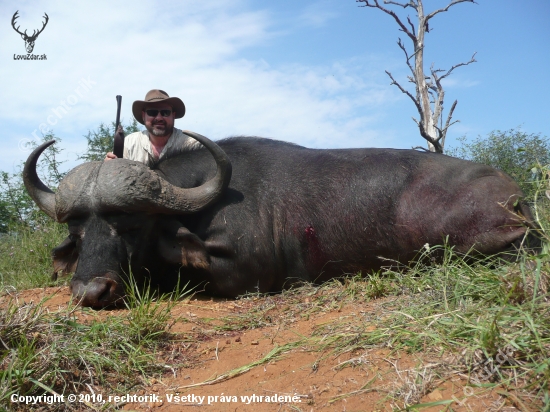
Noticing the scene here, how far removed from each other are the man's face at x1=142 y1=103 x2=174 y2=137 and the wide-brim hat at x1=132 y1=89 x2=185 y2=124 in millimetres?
75

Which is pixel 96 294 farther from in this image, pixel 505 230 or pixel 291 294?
pixel 505 230

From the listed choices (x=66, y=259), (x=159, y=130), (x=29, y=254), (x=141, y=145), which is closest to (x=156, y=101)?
(x=159, y=130)

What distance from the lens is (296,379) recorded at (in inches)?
92.7

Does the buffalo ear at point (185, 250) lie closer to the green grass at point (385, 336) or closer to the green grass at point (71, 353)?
the green grass at point (385, 336)

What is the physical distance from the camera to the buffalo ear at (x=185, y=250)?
437cm

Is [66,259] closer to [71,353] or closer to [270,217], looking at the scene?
[270,217]

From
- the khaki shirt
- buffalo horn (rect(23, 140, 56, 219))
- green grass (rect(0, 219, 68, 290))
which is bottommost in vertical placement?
green grass (rect(0, 219, 68, 290))

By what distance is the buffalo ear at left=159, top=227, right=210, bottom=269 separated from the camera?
4.37 metres

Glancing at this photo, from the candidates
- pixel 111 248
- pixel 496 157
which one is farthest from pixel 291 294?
pixel 496 157

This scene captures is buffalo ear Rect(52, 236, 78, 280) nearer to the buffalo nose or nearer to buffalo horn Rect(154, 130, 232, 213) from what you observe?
the buffalo nose

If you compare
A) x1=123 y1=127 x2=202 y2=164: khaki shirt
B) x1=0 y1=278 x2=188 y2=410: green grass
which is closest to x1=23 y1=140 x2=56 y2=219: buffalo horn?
x1=123 y1=127 x2=202 y2=164: khaki shirt

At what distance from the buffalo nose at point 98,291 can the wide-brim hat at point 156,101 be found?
286 cm

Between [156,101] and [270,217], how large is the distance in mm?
2472

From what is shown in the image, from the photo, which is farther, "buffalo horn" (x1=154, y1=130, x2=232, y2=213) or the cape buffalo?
"buffalo horn" (x1=154, y1=130, x2=232, y2=213)
